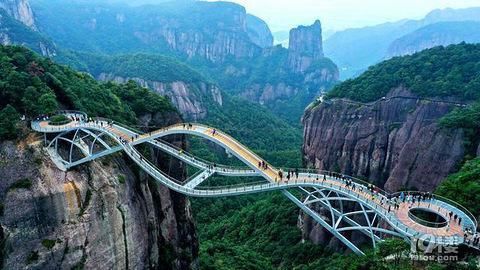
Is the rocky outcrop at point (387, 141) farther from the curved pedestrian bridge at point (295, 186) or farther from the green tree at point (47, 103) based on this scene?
the green tree at point (47, 103)

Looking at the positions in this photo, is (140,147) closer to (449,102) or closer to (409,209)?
(409,209)

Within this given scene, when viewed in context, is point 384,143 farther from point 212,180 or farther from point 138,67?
point 138,67

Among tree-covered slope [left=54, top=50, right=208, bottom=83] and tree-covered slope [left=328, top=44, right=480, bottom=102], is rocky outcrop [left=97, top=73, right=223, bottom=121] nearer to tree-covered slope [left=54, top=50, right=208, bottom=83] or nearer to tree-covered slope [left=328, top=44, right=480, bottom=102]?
tree-covered slope [left=54, top=50, right=208, bottom=83]

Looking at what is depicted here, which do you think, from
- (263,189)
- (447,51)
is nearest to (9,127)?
(263,189)

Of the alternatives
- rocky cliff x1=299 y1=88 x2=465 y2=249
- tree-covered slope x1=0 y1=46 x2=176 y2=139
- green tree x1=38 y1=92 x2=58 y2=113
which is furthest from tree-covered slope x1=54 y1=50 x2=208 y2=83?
green tree x1=38 y1=92 x2=58 y2=113

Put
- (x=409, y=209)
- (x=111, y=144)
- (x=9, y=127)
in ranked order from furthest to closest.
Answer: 1. (x=111, y=144)
2. (x=9, y=127)
3. (x=409, y=209)
